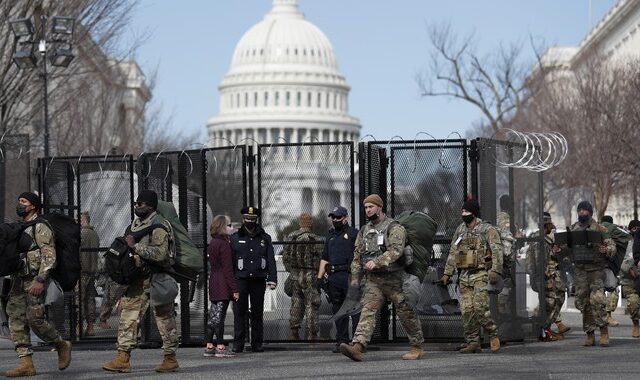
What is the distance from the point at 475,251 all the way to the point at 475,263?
12 cm

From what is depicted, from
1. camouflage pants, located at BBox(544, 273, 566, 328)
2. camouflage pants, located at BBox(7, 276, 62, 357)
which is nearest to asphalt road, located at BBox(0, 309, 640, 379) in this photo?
camouflage pants, located at BBox(7, 276, 62, 357)

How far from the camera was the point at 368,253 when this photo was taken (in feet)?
52.7

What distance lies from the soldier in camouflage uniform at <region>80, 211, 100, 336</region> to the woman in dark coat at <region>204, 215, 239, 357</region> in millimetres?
2598

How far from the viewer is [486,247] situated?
16.8 meters

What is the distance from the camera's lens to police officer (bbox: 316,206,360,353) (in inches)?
687

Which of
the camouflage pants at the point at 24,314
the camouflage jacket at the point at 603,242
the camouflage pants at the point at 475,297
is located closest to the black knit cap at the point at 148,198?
the camouflage pants at the point at 24,314

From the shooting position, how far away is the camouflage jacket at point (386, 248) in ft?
52.1

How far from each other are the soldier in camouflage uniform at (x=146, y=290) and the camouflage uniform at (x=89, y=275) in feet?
15.6

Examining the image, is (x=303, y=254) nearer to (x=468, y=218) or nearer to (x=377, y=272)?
(x=468, y=218)

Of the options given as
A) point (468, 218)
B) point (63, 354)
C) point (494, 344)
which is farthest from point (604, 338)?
point (63, 354)

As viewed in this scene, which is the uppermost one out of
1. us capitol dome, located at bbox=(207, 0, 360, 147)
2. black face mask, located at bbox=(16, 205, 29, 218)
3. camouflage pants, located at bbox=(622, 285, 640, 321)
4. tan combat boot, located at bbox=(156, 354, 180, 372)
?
us capitol dome, located at bbox=(207, 0, 360, 147)

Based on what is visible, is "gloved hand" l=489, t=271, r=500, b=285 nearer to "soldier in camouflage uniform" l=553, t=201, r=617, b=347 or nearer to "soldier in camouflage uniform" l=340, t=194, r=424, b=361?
"soldier in camouflage uniform" l=340, t=194, r=424, b=361

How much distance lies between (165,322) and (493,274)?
3475 mm

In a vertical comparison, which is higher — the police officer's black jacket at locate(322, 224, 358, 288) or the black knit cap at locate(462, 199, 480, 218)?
the black knit cap at locate(462, 199, 480, 218)
